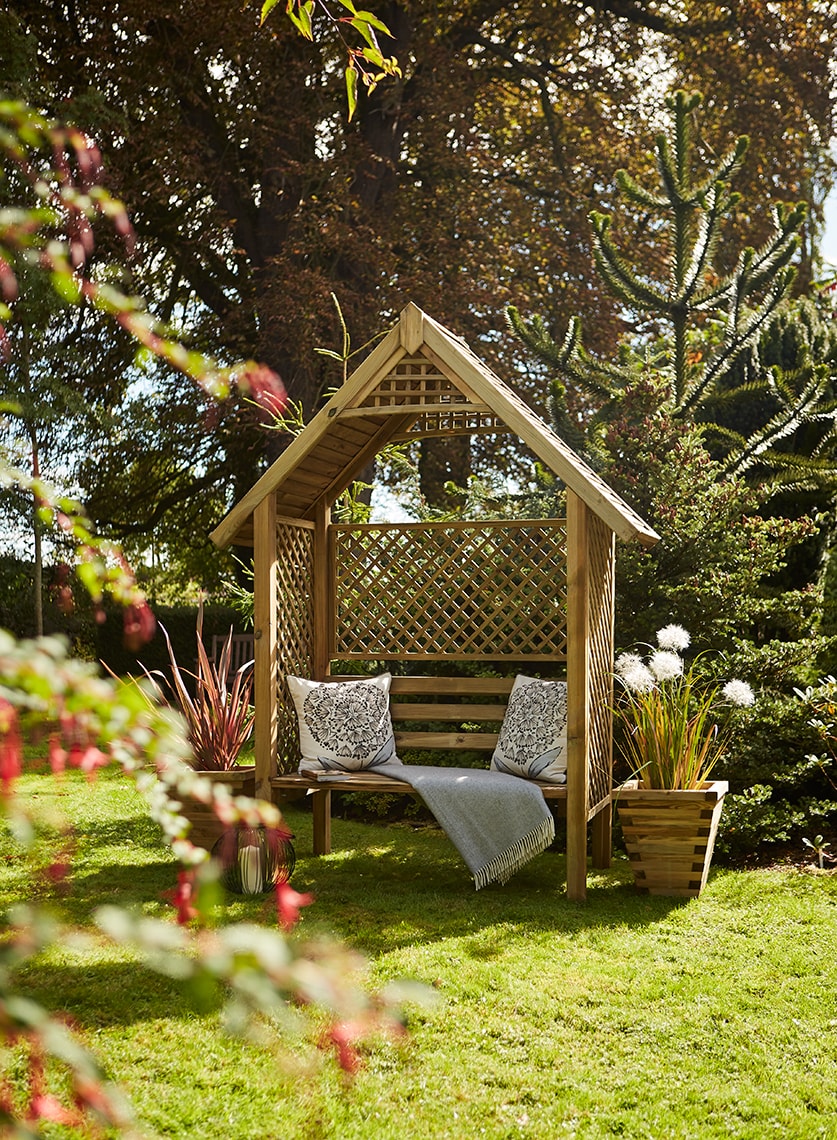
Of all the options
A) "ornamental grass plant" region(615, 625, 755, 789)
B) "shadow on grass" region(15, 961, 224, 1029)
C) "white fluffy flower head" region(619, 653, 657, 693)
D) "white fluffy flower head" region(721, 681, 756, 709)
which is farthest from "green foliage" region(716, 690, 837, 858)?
"shadow on grass" region(15, 961, 224, 1029)

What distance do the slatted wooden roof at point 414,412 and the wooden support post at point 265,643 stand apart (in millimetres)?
124

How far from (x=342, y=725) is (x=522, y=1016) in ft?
8.21

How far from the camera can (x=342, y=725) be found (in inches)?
232

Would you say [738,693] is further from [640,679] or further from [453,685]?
[453,685]

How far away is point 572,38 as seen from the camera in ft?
44.8

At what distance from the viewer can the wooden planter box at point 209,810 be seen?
5664 millimetres

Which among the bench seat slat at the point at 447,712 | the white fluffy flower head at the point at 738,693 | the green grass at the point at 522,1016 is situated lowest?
the green grass at the point at 522,1016

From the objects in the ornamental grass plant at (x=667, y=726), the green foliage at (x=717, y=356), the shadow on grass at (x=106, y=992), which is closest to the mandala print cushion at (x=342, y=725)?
the ornamental grass plant at (x=667, y=726)

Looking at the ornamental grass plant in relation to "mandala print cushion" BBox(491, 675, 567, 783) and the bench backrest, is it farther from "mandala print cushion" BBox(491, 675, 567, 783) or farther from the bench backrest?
the bench backrest

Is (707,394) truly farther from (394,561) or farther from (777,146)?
(777,146)

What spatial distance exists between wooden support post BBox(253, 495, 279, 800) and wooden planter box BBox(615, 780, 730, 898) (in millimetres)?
1808

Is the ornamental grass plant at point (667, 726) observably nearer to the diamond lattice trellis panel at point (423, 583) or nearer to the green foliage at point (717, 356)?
the diamond lattice trellis panel at point (423, 583)

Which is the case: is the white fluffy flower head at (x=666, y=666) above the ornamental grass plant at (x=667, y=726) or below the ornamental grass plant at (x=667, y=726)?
above

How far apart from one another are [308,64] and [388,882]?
9254mm
